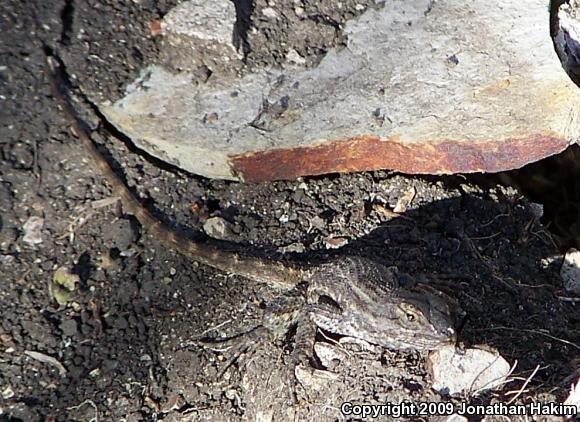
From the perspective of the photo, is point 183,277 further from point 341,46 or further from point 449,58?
point 449,58

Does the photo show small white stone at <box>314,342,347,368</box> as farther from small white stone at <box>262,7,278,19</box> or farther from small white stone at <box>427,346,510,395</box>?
small white stone at <box>262,7,278,19</box>

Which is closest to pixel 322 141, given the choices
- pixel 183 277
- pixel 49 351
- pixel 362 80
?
pixel 362 80

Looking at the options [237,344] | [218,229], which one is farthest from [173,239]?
[237,344]

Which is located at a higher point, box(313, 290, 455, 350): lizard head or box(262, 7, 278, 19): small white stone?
box(262, 7, 278, 19): small white stone
